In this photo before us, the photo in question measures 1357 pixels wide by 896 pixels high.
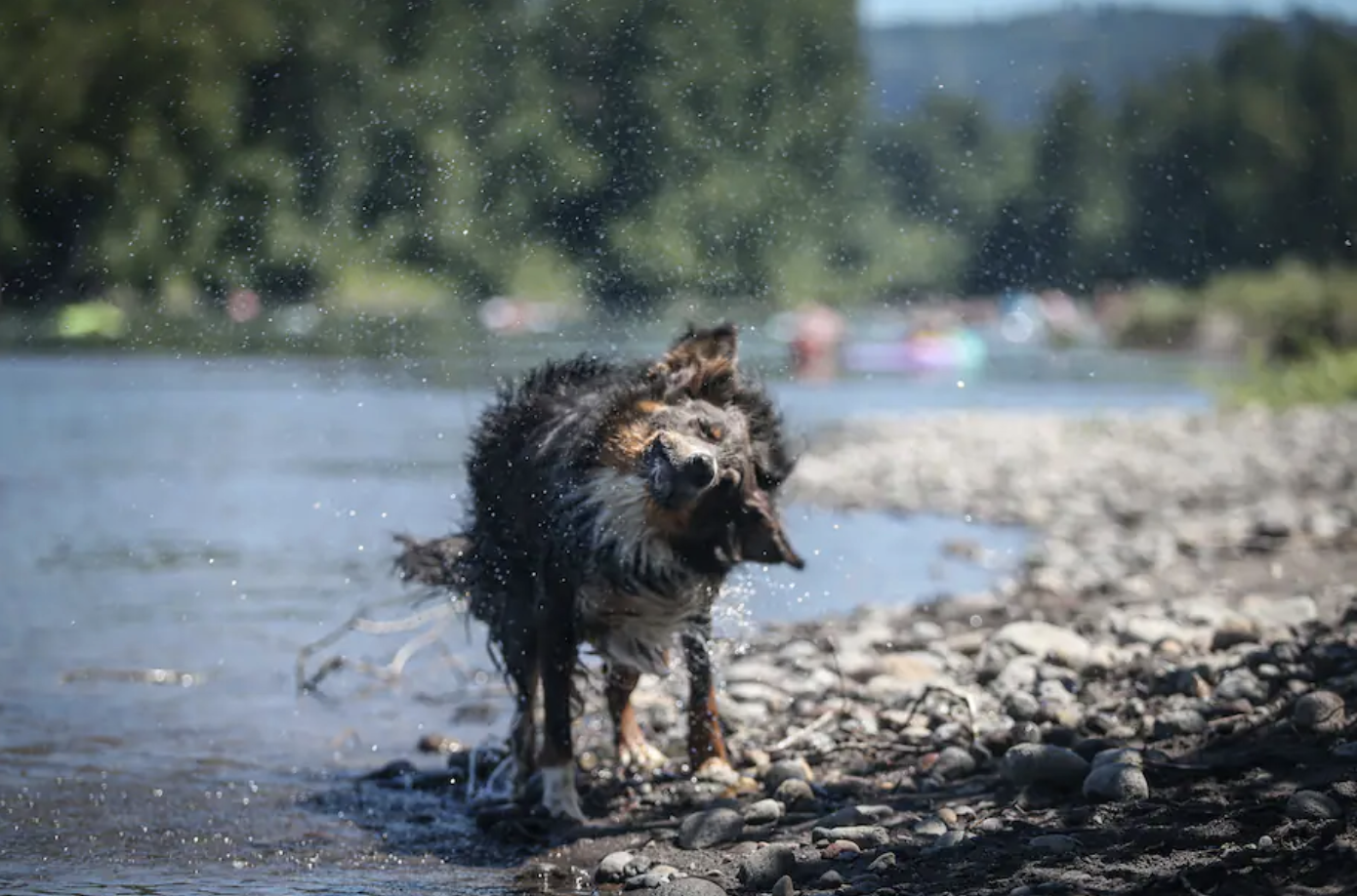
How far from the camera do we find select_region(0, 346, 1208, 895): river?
272 inches

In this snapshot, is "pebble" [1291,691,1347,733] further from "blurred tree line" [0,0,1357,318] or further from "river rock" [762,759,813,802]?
"blurred tree line" [0,0,1357,318]

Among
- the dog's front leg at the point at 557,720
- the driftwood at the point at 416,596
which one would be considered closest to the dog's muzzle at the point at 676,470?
the dog's front leg at the point at 557,720

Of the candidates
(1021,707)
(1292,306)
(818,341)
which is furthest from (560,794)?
(818,341)

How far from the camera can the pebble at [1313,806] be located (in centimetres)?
536

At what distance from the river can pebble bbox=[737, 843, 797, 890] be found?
1056mm

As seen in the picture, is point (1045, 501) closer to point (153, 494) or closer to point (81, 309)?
point (153, 494)

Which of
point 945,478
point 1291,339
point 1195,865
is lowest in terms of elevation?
point 1195,865

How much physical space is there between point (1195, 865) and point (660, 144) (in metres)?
11.2

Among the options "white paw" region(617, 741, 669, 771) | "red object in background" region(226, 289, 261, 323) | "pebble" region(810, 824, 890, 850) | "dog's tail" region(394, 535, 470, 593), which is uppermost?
"red object in background" region(226, 289, 261, 323)

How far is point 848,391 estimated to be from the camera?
43125 mm

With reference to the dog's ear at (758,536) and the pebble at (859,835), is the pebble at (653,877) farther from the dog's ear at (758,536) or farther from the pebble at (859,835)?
the dog's ear at (758,536)

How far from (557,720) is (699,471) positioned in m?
1.40

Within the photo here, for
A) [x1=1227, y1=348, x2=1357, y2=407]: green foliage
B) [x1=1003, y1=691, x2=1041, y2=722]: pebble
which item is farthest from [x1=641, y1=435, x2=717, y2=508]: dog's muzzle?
[x1=1227, y1=348, x2=1357, y2=407]: green foliage

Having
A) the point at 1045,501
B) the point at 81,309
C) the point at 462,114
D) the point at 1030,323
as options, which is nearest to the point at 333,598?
the point at 462,114
